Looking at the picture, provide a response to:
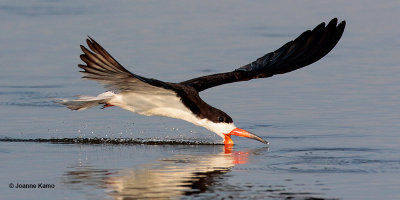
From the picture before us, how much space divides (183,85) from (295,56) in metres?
2.09

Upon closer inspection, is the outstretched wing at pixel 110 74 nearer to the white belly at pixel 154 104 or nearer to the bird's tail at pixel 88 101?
the white belly at pixel 154 104

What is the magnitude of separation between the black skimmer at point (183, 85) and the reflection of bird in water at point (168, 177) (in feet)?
2.71

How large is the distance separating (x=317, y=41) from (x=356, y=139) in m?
2.21

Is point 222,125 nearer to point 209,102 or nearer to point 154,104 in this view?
point 154,104

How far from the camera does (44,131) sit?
1335cm

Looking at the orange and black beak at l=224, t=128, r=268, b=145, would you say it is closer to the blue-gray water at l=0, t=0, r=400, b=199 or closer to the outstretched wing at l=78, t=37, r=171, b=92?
the blue-gray water at l=0, t=0, r=400, b=199

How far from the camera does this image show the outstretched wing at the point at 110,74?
11023 mm

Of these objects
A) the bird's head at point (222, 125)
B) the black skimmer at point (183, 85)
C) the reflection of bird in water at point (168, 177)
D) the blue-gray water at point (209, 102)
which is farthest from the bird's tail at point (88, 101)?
the reflection of bird in water at point (168, 177)

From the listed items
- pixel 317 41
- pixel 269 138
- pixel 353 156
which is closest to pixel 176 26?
pixel 317 41

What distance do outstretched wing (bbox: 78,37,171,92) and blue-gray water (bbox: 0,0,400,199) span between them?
738 millimetres

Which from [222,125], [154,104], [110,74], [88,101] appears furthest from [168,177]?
[88,101]

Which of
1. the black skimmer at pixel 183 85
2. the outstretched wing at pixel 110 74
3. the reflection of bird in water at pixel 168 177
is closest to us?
the reflection of bird in water at pixel 168 177

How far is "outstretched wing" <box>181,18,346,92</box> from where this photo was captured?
13984 mm

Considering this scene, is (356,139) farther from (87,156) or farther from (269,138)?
(87,156)
